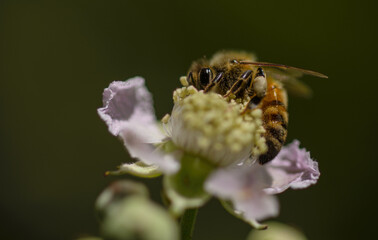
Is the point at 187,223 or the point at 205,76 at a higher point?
the point at 205,76

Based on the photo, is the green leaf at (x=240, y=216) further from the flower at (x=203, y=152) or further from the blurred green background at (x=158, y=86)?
the blurred green background at (x=158, y=86)

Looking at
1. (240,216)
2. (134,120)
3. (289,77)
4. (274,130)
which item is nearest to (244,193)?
(240,216)

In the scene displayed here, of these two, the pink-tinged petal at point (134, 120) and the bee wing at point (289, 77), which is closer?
the pink-tinged petal at point (134, 120)

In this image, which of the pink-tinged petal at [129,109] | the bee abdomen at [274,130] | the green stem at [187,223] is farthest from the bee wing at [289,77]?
the green stem at [187,223]

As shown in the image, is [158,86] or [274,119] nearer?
[274,119]

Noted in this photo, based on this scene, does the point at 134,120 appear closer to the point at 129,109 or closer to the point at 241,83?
the point at 129,109

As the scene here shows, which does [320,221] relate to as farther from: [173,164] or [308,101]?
[173,164]

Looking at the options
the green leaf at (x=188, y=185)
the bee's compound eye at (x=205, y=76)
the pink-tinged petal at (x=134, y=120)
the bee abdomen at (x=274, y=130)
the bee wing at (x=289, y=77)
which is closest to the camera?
the green leaf at (x=188, y=185)

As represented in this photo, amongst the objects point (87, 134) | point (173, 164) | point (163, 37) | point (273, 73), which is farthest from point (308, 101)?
point (173, 164)

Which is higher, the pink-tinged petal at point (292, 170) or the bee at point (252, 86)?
the bee at point (252, 86)
